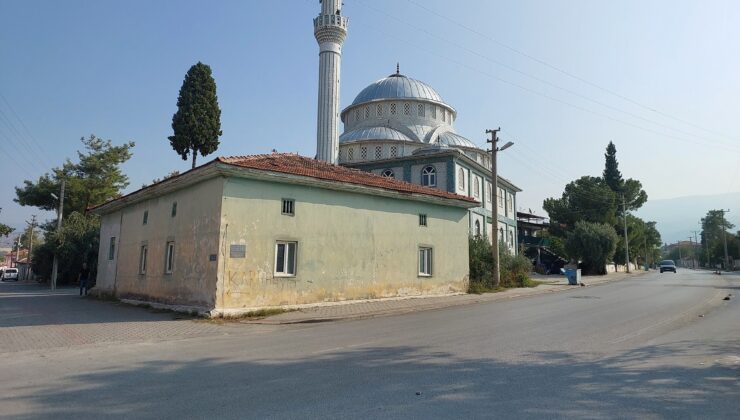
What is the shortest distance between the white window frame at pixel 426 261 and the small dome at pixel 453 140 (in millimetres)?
26896

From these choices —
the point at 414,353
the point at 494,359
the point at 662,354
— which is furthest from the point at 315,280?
the point at 662,354

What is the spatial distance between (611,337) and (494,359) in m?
3.33

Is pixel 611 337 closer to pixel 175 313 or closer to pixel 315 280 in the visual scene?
pixel 315 280

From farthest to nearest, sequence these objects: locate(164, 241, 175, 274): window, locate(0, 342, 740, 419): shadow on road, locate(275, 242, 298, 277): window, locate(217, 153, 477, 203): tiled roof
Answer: locate(164, 241, 175, 274): window → locate(275, 242, 298, 277): window → locate(217, 153, 477, 203): tiled roof → locate(0, 342, 740, 419): shadow on road

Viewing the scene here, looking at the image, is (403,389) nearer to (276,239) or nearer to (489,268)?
(276,239)

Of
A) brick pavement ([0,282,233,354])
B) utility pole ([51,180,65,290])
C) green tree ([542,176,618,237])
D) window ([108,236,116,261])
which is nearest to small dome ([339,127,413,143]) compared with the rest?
utility pole ([51,180,65,290])

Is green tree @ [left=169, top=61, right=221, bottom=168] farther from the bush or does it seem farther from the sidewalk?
the sidewalk

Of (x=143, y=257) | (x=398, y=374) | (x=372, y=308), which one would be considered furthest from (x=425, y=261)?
(x=398, y=374)

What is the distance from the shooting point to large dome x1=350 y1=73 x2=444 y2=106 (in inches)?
1853

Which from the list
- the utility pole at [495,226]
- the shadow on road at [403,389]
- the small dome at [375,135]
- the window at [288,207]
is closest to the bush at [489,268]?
the utility pole at [495,226]

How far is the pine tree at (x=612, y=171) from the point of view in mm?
67125

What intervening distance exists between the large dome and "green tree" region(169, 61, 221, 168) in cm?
1967

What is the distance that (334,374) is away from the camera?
20.0 ft

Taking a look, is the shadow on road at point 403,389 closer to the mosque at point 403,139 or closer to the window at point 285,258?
the window at point 285,258
